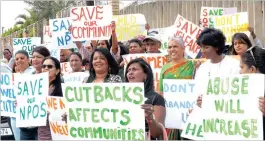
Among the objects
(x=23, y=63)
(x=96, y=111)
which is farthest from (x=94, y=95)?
(x=23, y=63)

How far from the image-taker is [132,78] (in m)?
4.79

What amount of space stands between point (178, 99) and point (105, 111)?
1.33 meters

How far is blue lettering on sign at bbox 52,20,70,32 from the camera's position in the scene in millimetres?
9094

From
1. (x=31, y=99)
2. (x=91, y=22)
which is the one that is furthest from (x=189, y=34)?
(x=31, y=99)

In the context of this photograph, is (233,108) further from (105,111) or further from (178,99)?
(178,99)

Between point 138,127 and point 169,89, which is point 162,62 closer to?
point 169,89

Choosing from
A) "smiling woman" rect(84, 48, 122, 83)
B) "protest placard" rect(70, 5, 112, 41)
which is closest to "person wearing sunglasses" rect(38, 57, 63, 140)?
"smiling woman" rect(84, 48, 122, 83)

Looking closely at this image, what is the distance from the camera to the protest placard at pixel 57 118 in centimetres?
527

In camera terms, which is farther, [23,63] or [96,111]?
[23,63]

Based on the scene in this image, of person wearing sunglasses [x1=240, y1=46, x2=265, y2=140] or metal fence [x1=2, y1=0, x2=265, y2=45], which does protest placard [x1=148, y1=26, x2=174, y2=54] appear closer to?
metal fence [x1=2, y1=0, x2=265, y2=45]

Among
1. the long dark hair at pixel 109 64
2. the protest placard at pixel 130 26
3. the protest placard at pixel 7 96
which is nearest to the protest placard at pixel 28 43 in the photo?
the protest placard at pixel 130 26

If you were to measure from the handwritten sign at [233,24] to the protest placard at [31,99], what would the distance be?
3.61 meters

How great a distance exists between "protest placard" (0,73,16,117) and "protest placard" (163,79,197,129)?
5.64 feet

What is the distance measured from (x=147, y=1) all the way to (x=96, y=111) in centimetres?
1152
